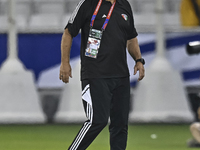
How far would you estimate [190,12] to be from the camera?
1124 cm

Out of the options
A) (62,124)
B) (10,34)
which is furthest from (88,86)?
(10,34)

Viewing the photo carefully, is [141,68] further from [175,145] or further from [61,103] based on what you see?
[61,103]

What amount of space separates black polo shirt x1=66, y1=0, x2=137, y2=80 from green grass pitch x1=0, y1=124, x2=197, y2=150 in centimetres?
251

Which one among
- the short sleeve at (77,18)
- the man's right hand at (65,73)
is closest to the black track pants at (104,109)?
the man's right hand at (65,73)

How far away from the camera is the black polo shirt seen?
506 centimetres

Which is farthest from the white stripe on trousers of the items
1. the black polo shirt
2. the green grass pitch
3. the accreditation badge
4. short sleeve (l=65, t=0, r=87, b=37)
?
the green grass pitch

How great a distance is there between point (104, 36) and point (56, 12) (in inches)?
452

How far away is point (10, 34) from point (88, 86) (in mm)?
6259

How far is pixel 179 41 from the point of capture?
11398 millimetres

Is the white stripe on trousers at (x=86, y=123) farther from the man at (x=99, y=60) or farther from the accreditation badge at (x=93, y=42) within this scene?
the accreditation badge at (x=93, y=42)

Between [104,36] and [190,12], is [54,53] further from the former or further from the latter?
[104,36]

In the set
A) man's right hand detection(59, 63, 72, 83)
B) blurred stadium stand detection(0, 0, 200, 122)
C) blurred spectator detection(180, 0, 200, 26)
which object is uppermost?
man's right hand detection(59, 63, 72, 83)

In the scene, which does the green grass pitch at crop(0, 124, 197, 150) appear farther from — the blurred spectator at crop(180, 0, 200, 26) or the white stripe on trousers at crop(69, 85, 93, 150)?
the white stripe on trousers at crop(69, 85, 93, 150)

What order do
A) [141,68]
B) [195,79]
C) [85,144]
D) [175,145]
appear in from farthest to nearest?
[195,79]
[175,145]
[141,68]
[85,144]
